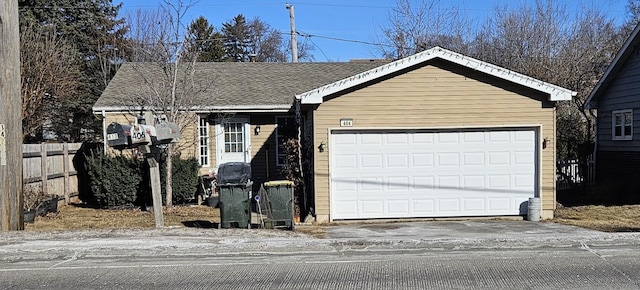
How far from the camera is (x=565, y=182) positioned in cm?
1900

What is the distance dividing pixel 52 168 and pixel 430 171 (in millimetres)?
10379

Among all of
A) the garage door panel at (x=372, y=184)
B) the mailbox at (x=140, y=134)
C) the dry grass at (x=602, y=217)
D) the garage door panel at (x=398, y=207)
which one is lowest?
the dry grass at (x=602, y=217)

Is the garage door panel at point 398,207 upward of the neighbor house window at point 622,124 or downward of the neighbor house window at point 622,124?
downward

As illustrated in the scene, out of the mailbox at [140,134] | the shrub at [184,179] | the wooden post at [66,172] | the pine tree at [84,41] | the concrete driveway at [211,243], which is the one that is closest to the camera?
the concrete driveway at [211,243]

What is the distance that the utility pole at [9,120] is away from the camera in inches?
379

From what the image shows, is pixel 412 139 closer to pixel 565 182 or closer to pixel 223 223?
pixel 223 223

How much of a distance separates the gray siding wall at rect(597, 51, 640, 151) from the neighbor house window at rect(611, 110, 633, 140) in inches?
5.5

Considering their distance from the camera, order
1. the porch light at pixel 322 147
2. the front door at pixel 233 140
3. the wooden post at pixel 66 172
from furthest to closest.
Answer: the front door at pixel 233 140
the wooden post at pixel 66 172
the porch light at pixel 322 147

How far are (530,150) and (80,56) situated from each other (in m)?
25.7

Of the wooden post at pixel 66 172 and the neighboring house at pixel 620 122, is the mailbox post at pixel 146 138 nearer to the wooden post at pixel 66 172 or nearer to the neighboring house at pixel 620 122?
the wooden post at pixel 66 172

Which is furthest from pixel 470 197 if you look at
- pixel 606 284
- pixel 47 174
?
pixel 47 174

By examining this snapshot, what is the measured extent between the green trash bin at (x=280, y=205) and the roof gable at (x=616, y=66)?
38.8ft

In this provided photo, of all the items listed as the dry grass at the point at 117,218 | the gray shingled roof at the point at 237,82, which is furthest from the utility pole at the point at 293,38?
the dry grass at the point at 117,218

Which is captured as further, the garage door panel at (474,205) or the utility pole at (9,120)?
the garage door panel at (474,205)
